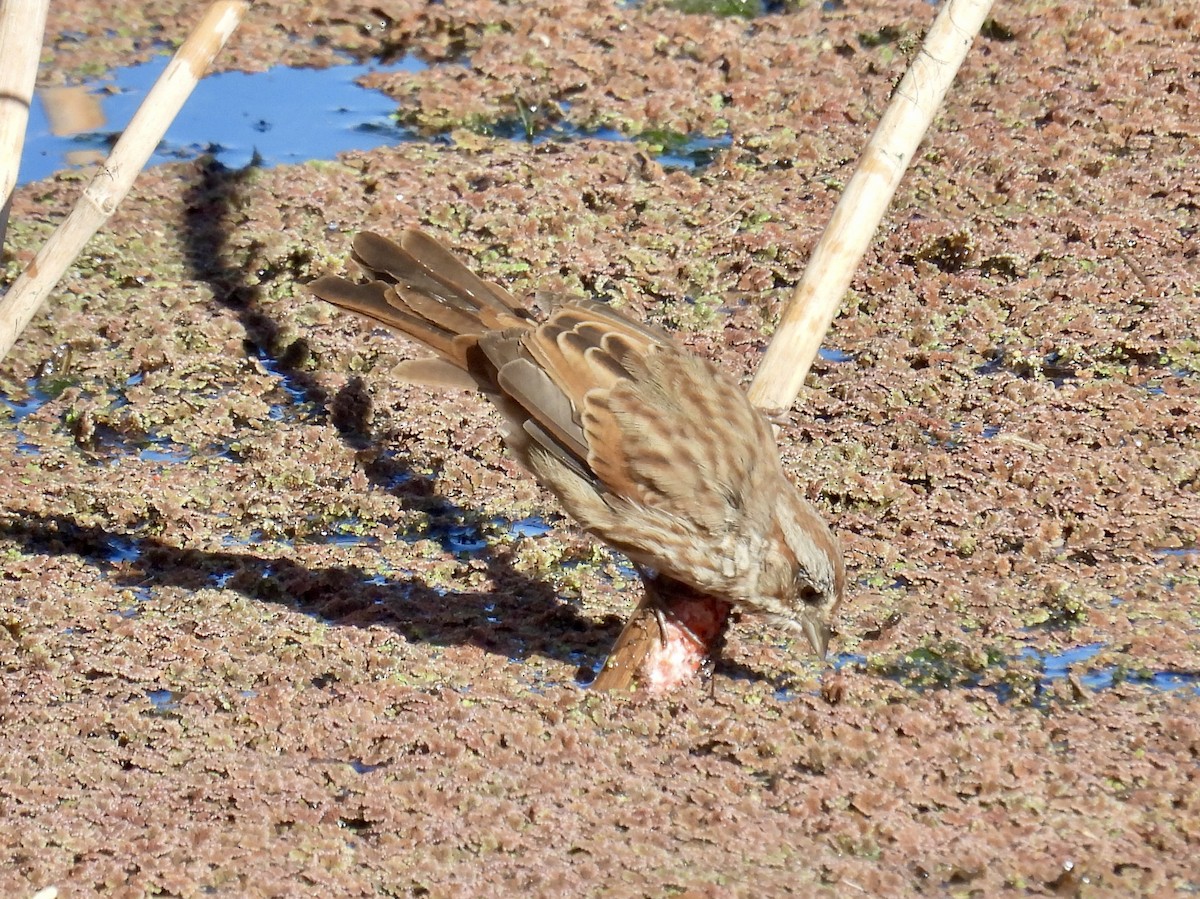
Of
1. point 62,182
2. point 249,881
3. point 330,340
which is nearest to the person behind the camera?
point 249,881

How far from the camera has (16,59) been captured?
4.94 meters

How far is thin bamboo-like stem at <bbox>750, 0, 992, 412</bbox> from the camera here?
525 cm

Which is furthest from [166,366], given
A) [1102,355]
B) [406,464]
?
[1102,355]

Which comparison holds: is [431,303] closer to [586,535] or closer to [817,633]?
[586,535]

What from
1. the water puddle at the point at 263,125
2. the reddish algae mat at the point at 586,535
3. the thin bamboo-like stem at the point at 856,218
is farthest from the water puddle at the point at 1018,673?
the water puddle at the point at 263,125

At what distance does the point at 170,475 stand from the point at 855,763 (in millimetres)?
2949

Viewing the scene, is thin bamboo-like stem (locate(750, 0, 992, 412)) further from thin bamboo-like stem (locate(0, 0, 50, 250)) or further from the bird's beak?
thin bamboo-like stem (locate(0, 0, 50, 250))

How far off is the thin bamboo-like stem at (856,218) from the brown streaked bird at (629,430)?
25 cm

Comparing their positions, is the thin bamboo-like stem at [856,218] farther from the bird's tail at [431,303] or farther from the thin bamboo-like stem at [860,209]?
the bird's tail at [431,303]

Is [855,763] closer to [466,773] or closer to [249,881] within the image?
[466,773]

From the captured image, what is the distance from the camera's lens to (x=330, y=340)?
6.83 m

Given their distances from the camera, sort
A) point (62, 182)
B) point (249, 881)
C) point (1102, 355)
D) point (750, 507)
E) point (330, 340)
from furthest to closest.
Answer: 1. point (62, 182)
2. point (330, 340)
3. point (1102, 355)
4. point (750, 507)
5. point (249, 881)

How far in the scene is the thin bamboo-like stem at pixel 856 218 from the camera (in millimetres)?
5250

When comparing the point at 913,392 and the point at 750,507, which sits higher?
the point at 750,507
